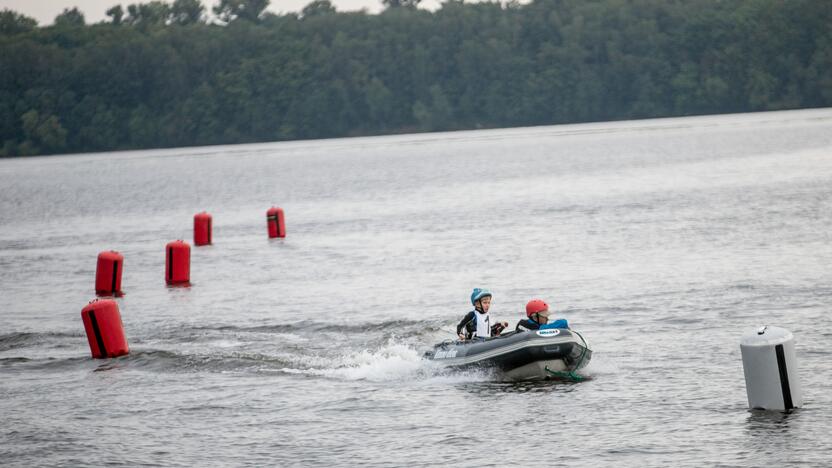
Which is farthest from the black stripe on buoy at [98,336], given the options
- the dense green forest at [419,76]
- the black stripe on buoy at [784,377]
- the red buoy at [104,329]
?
the dense green forest at [419,76]

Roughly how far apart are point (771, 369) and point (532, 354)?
456cm

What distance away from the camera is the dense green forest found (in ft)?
566

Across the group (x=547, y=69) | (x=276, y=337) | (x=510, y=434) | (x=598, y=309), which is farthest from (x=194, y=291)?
(x=547, y=69)

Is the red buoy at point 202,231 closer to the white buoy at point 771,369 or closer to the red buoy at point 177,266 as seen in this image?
the red buoy at point 177,266

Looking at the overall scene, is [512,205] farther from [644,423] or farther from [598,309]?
[644,423]

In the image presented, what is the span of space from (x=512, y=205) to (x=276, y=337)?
1420 inches

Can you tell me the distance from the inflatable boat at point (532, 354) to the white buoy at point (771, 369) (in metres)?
3.54

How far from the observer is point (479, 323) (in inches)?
888

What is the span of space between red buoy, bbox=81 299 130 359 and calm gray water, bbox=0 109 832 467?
29 cm

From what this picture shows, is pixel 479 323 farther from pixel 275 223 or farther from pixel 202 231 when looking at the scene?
pixel 275 223

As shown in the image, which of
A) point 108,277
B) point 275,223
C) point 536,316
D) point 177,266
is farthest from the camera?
point 275,223

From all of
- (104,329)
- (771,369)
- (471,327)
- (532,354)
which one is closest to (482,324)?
(471,327)

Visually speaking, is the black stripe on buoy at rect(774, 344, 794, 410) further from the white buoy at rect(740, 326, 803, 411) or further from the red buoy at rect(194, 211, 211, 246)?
the red buoy at rect(194, 211, 211, 246)

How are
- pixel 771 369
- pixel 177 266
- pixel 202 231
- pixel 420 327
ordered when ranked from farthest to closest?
pixel 202 231 → pixel 177 266 → pixel 420 327 → pixel 771 369
